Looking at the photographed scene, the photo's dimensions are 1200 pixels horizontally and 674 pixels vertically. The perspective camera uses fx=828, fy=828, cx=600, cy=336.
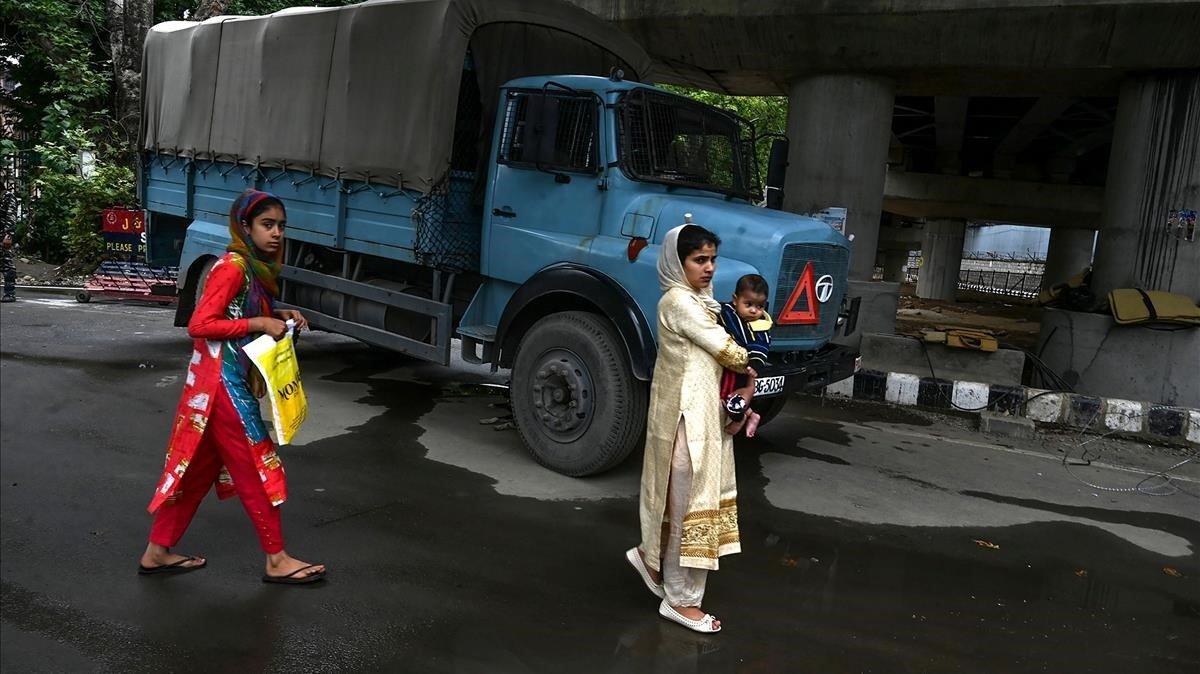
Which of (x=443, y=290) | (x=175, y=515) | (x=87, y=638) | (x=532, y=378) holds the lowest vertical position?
(x=87, y=638)

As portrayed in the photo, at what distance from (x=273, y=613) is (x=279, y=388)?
93cm

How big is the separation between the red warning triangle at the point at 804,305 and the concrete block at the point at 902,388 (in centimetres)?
356

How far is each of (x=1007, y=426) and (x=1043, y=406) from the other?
60 centimetres

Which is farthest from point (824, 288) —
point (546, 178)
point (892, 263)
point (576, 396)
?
point (892, 263)

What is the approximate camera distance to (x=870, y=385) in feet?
28.9

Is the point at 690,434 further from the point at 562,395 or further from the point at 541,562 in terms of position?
the point at 562,395

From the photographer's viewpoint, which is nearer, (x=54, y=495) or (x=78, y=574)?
(x=78, y=574)

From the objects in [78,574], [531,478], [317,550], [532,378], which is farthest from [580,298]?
[78,574]

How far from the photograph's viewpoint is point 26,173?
17.1 m

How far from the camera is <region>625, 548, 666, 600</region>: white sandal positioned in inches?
147

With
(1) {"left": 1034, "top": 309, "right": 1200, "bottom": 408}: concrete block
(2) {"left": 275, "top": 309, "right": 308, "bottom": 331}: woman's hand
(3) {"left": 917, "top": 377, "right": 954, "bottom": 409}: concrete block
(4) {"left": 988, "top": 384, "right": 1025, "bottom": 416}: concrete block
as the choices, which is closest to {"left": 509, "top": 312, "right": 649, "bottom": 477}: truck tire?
(2) {"left": 275, "top": 309, "right": 308, "bottom": 331}: woman's hand

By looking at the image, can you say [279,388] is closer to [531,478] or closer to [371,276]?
[531,478]

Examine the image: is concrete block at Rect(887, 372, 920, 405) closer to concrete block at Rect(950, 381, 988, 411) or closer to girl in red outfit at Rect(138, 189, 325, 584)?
concrete block at Rect(950, 381, 988, 411)

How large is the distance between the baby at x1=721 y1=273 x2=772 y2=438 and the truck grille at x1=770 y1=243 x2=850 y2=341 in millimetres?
1688
